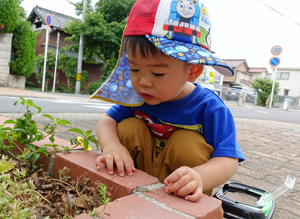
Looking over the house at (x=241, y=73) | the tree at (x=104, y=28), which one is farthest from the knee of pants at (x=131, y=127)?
the house at (x=241, y=73)

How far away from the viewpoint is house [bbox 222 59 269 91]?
38531 millimetres

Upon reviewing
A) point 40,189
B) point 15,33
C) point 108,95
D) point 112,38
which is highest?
point 112,38

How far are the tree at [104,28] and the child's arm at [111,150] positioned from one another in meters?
13.6

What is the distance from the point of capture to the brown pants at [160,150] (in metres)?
1.35

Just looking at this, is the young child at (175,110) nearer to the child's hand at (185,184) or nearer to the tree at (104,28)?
the child's hand at (185,184)

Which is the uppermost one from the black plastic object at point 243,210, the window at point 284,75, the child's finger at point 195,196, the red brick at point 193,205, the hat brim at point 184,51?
the window at point 284,75

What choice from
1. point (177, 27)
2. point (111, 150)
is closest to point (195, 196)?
point (111, 150)

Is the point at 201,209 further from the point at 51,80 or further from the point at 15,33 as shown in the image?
the point at 51,80

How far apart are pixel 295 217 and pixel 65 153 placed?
1410 millimetres

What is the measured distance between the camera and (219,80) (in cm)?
3475

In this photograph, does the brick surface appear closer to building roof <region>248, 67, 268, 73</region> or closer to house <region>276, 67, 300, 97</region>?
house <region>276, 67, 300, 97</region>

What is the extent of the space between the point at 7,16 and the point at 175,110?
10.3 m

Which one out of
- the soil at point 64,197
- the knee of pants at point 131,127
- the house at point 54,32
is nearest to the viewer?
the soil at point 64,197

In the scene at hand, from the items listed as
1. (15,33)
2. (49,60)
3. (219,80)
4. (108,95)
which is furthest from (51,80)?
(219,80)
